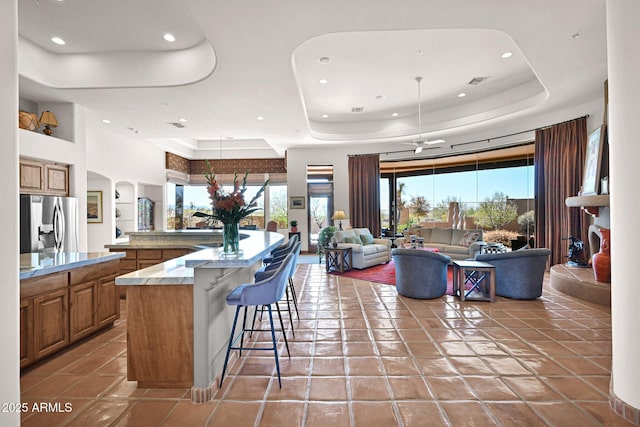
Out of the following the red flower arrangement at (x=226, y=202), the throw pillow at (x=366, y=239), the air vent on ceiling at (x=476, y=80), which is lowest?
the throw pillow at (x=366, y=239)

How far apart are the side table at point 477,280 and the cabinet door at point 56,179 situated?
6.35 meters

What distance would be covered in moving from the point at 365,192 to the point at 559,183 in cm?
455

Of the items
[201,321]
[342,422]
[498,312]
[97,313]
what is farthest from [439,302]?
[97,313]

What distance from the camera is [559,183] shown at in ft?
19.8

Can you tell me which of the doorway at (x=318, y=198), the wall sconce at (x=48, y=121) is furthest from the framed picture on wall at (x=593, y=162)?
the wall sconce at (x=48, y=121)

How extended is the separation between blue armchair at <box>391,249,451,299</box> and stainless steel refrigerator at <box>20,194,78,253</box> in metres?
5.21

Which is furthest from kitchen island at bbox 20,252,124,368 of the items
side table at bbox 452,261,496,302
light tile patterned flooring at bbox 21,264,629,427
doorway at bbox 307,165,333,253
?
doorway at bbox 307,165,333,253

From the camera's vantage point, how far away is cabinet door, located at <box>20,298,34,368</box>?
8.00ft

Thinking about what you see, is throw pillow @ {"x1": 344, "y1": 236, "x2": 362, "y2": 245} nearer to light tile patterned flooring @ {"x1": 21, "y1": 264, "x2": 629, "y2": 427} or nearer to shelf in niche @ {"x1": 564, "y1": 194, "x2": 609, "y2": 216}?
light tile patterned flooring @ {"x1": 21, "y1": 264, "x2": 629, "y2": 427}

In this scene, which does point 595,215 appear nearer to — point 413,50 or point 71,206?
point 413,50

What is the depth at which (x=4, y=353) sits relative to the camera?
4.38ft

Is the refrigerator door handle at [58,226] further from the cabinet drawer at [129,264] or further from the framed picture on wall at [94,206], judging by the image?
the framed picture on wall at [94,206]

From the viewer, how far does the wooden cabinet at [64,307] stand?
249 cm

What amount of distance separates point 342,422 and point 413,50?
4.69m
